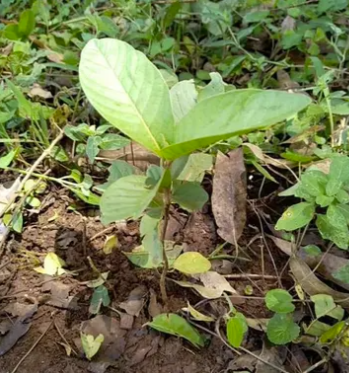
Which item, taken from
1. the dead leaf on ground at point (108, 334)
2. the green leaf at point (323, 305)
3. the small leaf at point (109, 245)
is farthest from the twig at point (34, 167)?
the green leaf at point (323, 305)

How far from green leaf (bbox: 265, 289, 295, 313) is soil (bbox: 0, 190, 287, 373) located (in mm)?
81

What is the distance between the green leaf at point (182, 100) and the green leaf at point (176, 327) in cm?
38

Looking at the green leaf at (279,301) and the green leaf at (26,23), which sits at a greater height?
the green leaf at (26,23)

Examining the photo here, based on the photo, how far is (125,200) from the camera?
91cm

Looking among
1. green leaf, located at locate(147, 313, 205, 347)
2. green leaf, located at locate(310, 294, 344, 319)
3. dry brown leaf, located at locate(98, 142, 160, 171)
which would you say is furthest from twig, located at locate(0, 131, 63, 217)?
green leaf, located at locate(310, 294, 344, 319)

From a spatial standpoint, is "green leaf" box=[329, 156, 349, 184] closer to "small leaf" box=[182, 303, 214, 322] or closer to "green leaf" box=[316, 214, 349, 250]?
"green leaf" box=[316, 214, 349, 250]

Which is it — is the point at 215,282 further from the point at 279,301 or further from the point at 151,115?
the point at 151,115

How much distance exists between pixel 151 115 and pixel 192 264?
0.35m

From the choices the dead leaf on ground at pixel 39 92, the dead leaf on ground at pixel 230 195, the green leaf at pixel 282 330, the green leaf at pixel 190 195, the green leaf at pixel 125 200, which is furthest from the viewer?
the dead leaf on ground at pixel 39 92

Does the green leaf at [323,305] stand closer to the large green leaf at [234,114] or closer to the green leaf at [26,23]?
the large green leaf at [234,114]

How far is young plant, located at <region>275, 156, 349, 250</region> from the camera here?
1.16 m

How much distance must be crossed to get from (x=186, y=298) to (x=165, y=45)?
0.76m

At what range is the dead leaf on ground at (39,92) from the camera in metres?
1.65

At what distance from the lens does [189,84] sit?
1.05 m
